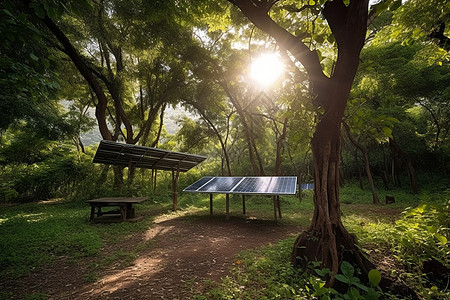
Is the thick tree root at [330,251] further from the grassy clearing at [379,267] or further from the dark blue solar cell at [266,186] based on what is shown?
the dark blue solar cell at [266,186]

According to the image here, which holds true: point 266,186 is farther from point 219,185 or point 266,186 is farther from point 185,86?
point 185,86

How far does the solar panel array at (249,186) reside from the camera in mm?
7782

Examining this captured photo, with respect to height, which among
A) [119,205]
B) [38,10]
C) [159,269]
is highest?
[38,10]

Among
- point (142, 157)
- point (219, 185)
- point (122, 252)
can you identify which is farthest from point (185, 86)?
point (122, 252)

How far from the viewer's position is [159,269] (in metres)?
4.17

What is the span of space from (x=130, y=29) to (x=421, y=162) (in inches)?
1042

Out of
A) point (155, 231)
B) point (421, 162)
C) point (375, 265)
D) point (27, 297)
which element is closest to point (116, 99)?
point (155, 231)

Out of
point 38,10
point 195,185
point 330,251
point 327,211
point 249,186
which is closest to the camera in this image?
point 38,10

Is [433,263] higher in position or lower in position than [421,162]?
lower

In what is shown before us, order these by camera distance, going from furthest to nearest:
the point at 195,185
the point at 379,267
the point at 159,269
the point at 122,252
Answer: the point at 195,185 → the point at 122,252 → the point at 159,269 → the point at 379,267

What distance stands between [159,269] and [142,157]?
22.6ft

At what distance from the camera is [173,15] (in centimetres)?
468

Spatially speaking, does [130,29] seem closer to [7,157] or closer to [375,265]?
[7,157]

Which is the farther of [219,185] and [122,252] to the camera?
[219,185]
